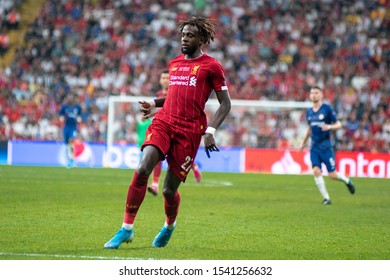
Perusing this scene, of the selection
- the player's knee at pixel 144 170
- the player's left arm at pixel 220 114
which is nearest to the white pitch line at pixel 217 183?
the player's left arm at pixel 220 114

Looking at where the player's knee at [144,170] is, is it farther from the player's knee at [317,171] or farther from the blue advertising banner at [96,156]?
the blue advertising banner at [96,156]

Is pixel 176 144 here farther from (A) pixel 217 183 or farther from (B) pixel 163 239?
(A) pixel 217 183

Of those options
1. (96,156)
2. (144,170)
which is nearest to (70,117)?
(96,156)

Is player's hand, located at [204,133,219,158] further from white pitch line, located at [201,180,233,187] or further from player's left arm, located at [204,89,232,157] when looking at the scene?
white pitch line, located at [201,180,233,187]

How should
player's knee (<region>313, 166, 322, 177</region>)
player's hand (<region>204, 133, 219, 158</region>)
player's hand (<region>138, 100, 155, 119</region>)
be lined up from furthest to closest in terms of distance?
player's knee (<region>313, 166, 322, 177</region>) → player's hand (<region>138, 100, 155, 119</region>) → player's hand (<region>204, 133, 219, 158</region>)

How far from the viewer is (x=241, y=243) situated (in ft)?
32.8

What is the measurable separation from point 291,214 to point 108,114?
Result: 18.4m

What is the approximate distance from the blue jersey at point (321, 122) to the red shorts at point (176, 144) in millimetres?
9055

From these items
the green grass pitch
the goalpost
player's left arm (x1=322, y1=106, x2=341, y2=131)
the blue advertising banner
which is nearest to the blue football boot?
the green grass pitch

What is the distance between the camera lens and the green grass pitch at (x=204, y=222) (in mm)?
9039

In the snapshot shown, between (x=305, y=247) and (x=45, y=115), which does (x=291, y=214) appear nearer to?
(x=305, y=247)

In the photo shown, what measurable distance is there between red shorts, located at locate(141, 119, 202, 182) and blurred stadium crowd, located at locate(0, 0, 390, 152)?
21.9 m

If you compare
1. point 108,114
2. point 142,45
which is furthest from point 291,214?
point 142,45

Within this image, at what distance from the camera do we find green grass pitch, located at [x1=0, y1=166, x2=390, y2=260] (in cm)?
904
